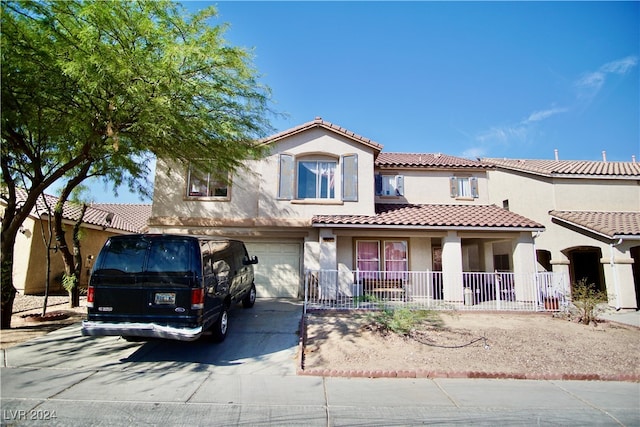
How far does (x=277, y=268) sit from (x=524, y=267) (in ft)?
30.6

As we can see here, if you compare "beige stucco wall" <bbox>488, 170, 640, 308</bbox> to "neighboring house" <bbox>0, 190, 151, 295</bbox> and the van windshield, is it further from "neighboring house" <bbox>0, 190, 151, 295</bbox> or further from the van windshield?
"neighboring house" <bbox>0, 190, 151, 295</bbox>

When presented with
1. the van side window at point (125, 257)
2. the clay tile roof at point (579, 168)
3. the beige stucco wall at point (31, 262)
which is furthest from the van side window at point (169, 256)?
the clay tile roof at point (579, 168)

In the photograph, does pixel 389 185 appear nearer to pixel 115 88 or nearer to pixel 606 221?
pixel 606 221

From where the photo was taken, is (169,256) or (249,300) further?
(249,300)

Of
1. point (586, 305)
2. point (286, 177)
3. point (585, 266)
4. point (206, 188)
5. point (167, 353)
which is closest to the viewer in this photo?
point (167, 353)

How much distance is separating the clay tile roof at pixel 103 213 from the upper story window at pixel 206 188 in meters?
3.95

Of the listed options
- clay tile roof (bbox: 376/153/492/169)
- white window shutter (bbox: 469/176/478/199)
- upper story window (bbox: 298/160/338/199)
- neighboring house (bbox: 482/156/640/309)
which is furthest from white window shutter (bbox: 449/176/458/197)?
upper story window (bbox: 298/160/338/199)

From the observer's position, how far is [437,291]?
1220 centimetres

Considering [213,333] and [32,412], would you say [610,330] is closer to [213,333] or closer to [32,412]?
[213,333]

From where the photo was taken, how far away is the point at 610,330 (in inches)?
347

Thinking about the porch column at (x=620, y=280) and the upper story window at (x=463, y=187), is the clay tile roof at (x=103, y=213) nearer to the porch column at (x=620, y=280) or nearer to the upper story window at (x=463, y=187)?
the upper story window at (x=463, y=187)

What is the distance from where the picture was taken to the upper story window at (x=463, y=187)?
15133mm

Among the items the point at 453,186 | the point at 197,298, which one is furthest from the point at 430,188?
the point at 197,298

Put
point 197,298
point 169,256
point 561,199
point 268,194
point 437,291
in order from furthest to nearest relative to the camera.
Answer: point 561,199
point 268,194
point 437,291
point 169,256
point 197,298
